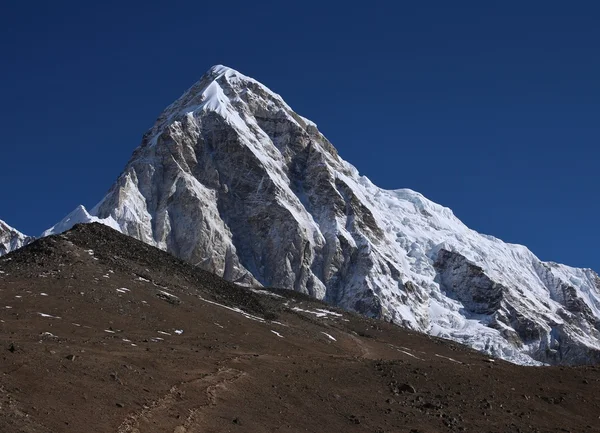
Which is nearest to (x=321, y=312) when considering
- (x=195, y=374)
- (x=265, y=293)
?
(x=265, y=293)

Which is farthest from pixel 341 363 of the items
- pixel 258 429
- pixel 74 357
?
pixel 74 357

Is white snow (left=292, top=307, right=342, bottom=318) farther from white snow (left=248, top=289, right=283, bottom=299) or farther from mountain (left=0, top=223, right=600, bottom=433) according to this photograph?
mountain (left=0, top=223, right=600, bottom=433)

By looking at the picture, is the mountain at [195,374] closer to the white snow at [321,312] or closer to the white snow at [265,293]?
the white snow at [321,312]

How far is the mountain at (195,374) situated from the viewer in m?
38.1

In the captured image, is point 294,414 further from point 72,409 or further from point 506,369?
point 506,369

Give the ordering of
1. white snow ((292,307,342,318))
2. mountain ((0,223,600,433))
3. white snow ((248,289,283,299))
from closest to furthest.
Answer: mountain ((0,223,600,433)) < white snow ((292,307,342,318)) < white snow ((248,289,283,299))

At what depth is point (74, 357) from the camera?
42.5 metres

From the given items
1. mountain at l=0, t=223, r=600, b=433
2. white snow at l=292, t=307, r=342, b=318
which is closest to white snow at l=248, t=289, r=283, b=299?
white snow at l=292, t=307, r=342, b=318

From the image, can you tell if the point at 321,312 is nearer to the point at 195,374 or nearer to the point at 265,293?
the point at 265,293

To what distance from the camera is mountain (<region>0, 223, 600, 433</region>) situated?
38.1 metres

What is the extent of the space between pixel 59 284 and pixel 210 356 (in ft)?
71.7

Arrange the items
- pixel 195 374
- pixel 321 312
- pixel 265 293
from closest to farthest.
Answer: pixel 195 374, pixel 321 312, pixel 265 293

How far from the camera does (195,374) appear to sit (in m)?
46.8

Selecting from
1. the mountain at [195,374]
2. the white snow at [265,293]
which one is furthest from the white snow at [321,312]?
the mountain at [195,374]
